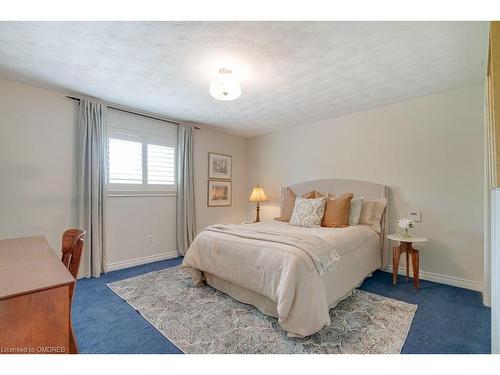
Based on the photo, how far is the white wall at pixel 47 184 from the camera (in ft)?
8.54

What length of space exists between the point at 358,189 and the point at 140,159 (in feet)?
11.0

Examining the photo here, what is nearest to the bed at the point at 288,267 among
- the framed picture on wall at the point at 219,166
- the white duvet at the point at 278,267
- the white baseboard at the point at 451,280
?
the white duvet at the point at 278,267

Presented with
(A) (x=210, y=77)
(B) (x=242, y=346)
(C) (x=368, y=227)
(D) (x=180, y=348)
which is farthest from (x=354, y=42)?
(D) (x=180, y=348)

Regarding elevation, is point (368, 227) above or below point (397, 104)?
below

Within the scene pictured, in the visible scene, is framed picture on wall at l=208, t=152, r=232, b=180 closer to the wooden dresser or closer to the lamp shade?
the lamp shade

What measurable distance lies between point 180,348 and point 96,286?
5.57ft

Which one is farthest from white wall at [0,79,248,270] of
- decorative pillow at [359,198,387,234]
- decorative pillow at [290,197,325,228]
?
decorative pillow at [359,198,387,234]

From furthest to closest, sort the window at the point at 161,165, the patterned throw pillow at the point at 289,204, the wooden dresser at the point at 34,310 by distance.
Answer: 1. the window at the point at 161,165
2. the patterned throw pillow at the point at 289,204
3. the wooden dresser at the point at 34,310

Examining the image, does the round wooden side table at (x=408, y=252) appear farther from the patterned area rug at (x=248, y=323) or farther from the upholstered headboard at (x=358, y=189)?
the patterned area rug at (x=248, y=323)

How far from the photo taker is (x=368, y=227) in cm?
309

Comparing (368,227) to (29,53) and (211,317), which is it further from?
(29,53)

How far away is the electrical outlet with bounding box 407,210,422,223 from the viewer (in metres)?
3.01

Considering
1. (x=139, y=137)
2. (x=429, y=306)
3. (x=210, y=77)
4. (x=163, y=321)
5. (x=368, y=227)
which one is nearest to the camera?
(x=163, y=321)

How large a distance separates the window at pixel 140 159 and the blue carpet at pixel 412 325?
144 centimetres
